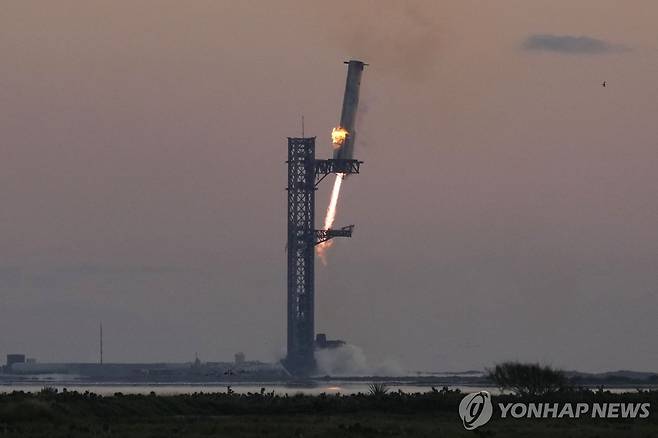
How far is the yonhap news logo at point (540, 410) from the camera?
9594 cm

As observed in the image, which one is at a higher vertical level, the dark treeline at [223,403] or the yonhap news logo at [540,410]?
the dark treeline at [223,403]

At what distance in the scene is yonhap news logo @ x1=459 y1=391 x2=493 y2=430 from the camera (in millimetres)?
92750

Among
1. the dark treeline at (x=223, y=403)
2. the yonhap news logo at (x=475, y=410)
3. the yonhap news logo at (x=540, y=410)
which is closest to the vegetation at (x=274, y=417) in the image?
the dark treeline at (x=223, y=403)

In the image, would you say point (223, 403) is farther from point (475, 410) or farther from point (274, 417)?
point (475, 410)

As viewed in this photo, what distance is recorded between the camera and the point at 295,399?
367 feet

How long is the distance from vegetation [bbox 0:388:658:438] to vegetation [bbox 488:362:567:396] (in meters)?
4.71

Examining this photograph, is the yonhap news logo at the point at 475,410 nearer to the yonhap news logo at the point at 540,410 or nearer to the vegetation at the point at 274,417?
the yonhap news logo at the point at 540,410

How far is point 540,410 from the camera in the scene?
332 ft

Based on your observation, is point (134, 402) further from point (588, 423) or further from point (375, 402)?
point (588, 423)

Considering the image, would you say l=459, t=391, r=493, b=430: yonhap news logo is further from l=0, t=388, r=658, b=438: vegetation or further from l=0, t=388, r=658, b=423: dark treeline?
l=0, t=388, r=658, b=423: dark treeline

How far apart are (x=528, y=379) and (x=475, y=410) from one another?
27735mm

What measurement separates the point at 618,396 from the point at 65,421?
40920mm

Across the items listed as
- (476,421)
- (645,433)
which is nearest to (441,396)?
(476,421)

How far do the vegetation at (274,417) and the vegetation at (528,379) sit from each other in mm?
4707
